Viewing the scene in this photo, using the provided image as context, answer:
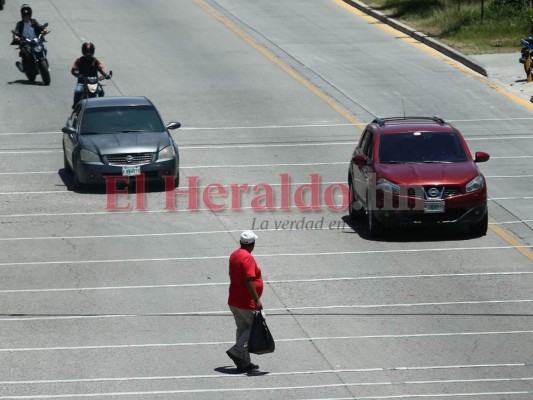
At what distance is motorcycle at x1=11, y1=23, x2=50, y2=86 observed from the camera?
3362cm

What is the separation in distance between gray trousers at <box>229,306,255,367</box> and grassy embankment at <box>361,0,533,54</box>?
2296 cm

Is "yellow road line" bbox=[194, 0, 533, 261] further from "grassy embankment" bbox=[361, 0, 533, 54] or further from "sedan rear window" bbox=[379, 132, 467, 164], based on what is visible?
"sedan rear window" bbox=[379, 132, 467, 164]

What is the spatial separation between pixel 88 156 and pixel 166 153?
4.63 ft

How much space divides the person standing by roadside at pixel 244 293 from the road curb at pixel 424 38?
71.2 feet

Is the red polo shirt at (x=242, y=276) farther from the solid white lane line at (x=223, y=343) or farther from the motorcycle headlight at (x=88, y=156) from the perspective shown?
the motorcycle headlight at (x=88, y=156)

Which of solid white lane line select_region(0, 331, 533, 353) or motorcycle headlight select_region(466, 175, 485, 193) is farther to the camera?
motorcycle headlight select_region(466, 175, 485, 193)

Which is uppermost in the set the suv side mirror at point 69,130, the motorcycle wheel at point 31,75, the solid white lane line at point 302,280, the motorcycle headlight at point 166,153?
the solid white lane line at point 302,280

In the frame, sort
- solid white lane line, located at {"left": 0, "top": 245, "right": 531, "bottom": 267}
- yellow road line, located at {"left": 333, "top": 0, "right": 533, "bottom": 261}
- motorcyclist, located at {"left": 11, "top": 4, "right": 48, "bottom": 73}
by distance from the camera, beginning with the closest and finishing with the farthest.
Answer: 1. solid white lane line, located at {"left": 0, "top": 245, "right": 531, "bottom": 267}
2. yellow road line, located at {"left": 333, "top": 0, "right": 533, "bottom": 261}
3. motorcyclist, located at {"left": 11, "top": 4, "right": 48, "bottom": 73}

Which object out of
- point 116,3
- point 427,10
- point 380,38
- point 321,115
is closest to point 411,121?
point 321,115

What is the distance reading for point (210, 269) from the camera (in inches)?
725

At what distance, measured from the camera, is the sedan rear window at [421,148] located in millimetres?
20844

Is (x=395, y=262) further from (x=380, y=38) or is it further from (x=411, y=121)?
(x=380, y=38)

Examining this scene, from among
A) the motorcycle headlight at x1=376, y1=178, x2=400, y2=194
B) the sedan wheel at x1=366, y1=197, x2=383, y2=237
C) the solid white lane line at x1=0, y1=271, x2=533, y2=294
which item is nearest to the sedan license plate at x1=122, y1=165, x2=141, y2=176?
the sedan wheel at x1=366, y1=197, x2=383, y2=237

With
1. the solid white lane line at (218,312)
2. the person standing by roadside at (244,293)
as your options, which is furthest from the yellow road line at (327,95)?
the person standing by roadside at (244,293)
